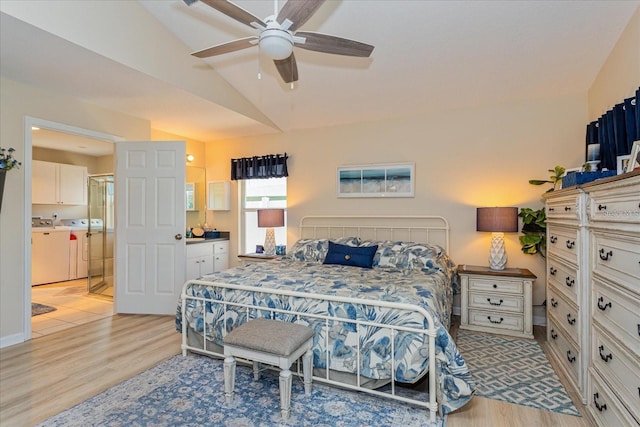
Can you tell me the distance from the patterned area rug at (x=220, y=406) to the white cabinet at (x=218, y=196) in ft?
10.4

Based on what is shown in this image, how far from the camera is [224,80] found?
3949mm

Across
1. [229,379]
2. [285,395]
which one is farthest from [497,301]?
[229,379]

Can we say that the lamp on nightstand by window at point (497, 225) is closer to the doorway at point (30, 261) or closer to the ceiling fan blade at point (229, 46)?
the ceiling fan blade at point (229, 46)

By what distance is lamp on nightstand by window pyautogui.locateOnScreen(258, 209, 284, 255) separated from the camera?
469cm

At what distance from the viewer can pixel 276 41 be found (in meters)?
1.88

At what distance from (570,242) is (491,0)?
6.08 ft

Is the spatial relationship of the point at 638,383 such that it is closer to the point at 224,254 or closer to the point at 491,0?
the point at 491,0

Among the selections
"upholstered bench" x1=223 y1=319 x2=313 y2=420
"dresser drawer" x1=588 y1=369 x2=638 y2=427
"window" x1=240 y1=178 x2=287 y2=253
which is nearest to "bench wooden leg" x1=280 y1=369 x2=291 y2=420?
"upholstered bench" x1=223 y1=319 x2=313 y2=420

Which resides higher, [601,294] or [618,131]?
[618,131]

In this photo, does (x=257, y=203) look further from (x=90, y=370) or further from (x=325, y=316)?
(x=325, y=316)

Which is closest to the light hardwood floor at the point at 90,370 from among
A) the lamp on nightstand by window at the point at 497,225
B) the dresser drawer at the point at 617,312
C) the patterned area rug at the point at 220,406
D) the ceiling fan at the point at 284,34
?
the patterned area rug at the point at 220,406

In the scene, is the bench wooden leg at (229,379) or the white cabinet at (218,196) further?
the white cabinet at (218,196)

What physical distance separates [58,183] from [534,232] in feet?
25.1

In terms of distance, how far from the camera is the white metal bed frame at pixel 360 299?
200cm
